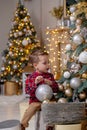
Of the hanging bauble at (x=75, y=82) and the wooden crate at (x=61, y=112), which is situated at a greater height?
the hanging bauble at (x=75, y=82)

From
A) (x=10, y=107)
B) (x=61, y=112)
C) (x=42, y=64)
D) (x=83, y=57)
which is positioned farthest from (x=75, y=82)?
(x=10, y=107)

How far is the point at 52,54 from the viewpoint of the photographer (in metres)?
6.29

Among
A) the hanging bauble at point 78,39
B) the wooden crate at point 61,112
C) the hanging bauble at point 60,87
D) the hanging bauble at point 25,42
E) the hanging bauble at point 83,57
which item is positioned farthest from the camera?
the hanging bauble at point 25,42

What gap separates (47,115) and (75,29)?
1.11 metres

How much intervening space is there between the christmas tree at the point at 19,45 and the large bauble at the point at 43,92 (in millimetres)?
3445

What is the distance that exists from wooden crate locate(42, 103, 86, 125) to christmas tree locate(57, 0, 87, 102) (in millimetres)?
434

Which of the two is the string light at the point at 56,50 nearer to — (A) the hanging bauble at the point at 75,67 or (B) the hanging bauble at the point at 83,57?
(A) the hanging bauble at the point at 75,67

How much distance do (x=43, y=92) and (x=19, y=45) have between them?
3.64 meters

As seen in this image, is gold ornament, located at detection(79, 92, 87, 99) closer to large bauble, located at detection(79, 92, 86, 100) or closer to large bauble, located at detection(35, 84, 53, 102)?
large bauble, located at detection(79, 92, 86, 100)

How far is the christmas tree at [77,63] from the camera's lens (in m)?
3.10

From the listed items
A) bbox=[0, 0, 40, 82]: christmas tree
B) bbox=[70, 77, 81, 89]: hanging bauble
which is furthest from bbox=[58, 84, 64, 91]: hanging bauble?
bbox=[0, 0, 40, 82]: christmas tree

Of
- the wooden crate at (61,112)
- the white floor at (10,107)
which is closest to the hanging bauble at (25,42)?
the white floor at (10,107)

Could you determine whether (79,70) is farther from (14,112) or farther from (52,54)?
(52,54)

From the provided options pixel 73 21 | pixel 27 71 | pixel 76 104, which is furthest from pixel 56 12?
pixel 76 104
